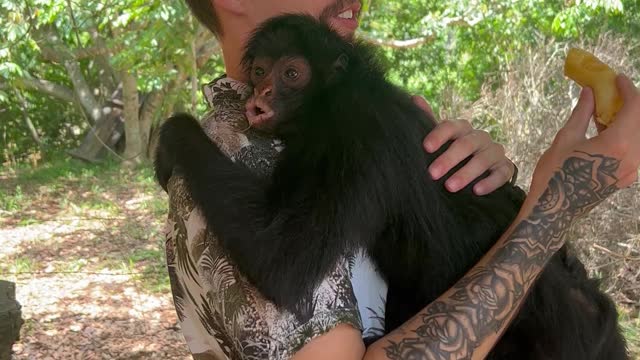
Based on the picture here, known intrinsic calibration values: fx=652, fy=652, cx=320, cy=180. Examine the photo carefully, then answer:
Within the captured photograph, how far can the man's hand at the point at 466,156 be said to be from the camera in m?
1.61

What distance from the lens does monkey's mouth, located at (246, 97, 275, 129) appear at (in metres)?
1.65

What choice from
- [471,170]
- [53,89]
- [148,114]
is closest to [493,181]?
[471,170]

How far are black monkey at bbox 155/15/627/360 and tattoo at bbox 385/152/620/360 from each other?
0.26 meters

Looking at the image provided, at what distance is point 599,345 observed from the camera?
1.70 metres

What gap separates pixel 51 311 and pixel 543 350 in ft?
15.9

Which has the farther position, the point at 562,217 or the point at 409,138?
the point at 409,138

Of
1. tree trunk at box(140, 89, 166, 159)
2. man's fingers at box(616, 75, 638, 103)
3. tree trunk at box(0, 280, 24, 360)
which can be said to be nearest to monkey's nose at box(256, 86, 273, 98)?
man's fingers at box(616, 75, 638, 103)

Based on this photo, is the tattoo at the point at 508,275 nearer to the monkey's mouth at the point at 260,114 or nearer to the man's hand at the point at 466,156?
the man's hand at the point at 466,156

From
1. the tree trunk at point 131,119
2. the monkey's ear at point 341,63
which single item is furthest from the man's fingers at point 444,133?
the tree trunk at point 131,119

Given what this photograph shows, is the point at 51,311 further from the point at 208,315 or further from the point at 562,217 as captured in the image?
the point at 562,217

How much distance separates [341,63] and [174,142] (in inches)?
21.5

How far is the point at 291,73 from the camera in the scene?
6.34 feet

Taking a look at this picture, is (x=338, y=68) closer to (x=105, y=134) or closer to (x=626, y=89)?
(x=626, y=89)

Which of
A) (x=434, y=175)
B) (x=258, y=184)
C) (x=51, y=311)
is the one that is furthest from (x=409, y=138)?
(x=51, y=311)
